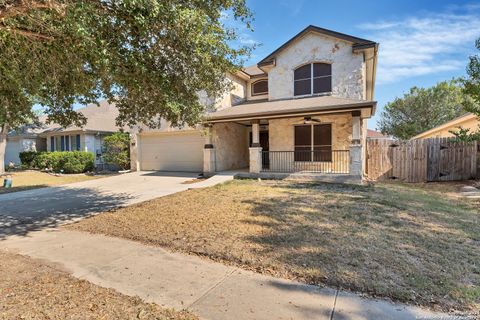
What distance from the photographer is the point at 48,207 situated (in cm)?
864

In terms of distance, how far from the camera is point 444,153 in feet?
41.7

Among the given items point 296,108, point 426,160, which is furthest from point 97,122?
point 426,160

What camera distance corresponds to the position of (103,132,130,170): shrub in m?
18.5

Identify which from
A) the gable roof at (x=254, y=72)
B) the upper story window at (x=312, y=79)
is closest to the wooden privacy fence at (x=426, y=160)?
the upper story window at (x=312, y=79)

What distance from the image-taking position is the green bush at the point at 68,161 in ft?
61.6

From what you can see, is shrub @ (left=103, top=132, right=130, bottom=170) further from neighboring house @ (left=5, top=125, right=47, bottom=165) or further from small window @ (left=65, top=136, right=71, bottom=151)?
neighboring house @ (left=5, top=125, right=47, bottom=165)

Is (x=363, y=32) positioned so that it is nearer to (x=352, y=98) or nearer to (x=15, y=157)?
(x=352, y=98)

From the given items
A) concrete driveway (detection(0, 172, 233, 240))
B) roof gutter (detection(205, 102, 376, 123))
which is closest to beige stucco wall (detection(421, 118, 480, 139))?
roof gutter (detection(205, 102, 376, 123))

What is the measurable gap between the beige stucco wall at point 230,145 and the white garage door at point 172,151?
1.10 metres

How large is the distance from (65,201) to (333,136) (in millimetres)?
11817

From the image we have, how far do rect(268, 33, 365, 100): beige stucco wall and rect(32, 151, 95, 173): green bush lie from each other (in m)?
13.5

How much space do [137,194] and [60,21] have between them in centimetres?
708

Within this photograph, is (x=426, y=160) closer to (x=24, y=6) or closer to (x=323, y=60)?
(x=323, y=60)

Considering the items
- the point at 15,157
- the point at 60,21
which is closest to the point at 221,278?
the point at 60,21
